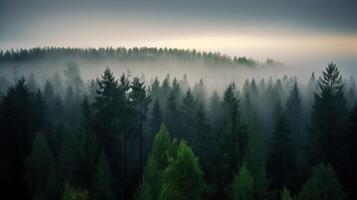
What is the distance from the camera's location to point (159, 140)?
96.4 feet

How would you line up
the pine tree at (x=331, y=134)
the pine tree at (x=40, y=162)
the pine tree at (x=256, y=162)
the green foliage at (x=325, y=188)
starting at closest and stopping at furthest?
1. the green foliage at (x=325, y=188)
2. the pine tree at (x=40, y=162)
3. the pine tree at (x=256, y=162)
4. the pine tree at (x=331, y=134)

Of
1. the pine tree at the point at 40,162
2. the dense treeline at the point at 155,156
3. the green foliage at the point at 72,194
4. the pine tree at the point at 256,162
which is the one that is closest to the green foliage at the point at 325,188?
the dense treeline at the point at 155,156

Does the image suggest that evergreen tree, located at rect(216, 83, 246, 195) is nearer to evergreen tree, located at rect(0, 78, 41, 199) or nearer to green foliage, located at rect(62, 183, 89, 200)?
green foliage, located at rect(62, 183, 89, 200)

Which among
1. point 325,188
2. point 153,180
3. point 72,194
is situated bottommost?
point 153,180

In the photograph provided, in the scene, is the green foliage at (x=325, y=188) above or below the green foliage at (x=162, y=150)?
below

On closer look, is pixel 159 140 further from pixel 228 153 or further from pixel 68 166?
pixel 228 153

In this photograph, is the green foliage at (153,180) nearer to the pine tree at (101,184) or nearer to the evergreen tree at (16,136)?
the pine tree at (101,184)

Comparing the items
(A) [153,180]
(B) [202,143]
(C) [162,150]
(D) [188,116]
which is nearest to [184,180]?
(C) [162,150]

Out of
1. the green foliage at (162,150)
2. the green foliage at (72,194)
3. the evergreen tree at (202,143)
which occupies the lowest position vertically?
the evergreen tree at (202,143)

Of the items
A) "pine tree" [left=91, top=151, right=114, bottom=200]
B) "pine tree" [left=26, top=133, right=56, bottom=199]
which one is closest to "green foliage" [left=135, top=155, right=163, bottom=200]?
"pine tree" [left=91, top=151, right=114, bottom=200]

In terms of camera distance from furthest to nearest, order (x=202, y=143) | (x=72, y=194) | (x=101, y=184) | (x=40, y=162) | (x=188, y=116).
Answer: (x=188, y=116) → (x=202, y=143) → (x=40, y=162) → (x=101, y=184) → (x=72, y=194)

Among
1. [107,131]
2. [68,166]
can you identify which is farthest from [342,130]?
[68,166]

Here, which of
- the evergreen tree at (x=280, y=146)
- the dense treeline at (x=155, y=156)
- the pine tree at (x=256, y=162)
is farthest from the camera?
the evergreen tree at (x=280, y=146)

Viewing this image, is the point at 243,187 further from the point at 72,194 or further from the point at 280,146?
the point at 72,194
